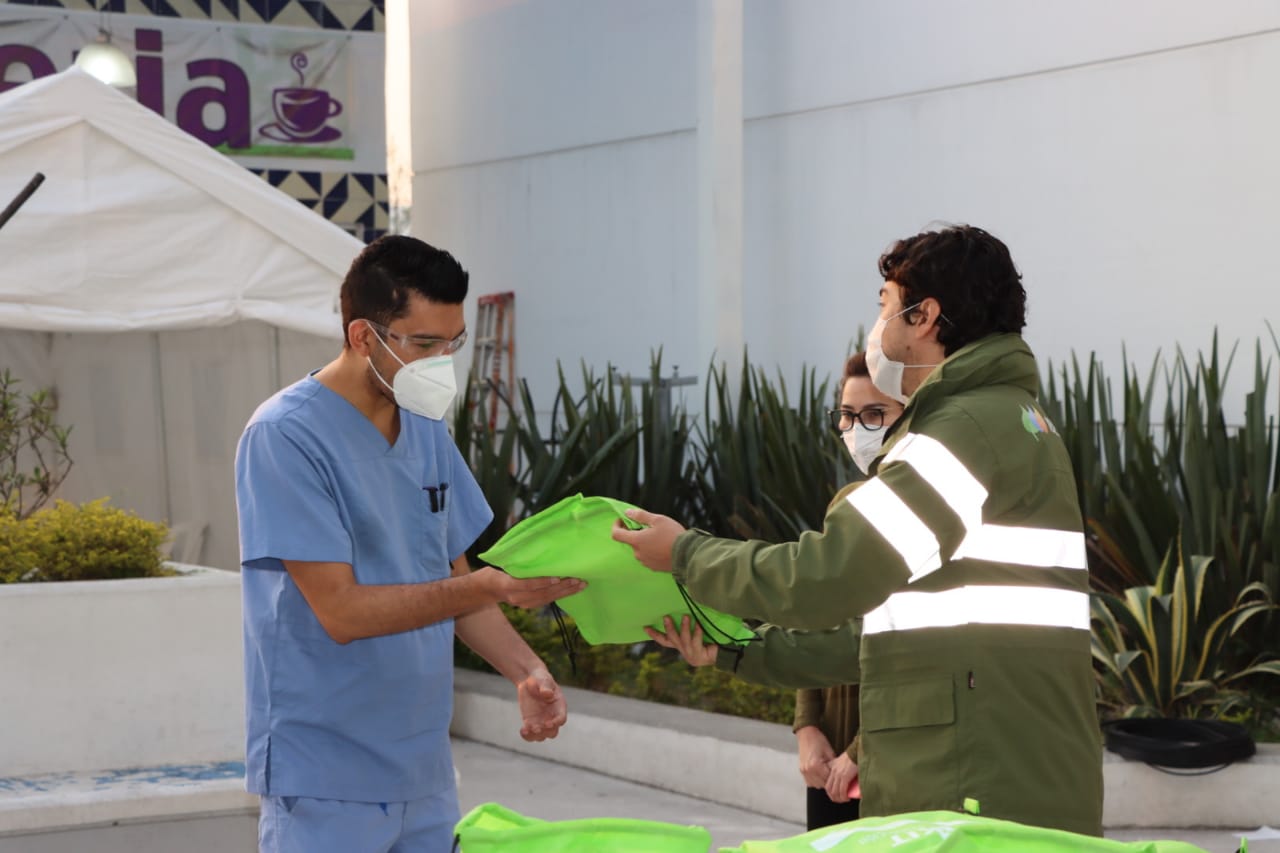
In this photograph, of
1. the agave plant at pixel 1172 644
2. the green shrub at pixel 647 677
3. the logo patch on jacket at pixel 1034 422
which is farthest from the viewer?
the green shrub at pixel 647 677

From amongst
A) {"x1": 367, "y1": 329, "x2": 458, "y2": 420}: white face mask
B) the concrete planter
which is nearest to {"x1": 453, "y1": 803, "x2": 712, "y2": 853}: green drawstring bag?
{"x1": 367, "y1": 329, "x2": 458, "y2": 420}: white face mask

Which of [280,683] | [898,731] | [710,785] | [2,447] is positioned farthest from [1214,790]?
[2,447]

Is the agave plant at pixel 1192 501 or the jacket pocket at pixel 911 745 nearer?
the jacket pocket at pixel 911 745

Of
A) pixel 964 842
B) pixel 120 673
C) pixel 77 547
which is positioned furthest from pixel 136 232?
pixel 964 842

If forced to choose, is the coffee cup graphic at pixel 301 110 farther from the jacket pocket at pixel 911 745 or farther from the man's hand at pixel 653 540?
the jacket pocket at pixel 911 745

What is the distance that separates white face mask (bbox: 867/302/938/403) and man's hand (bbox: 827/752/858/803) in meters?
1.01

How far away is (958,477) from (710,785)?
440 cm

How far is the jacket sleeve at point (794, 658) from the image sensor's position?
10.0 feet

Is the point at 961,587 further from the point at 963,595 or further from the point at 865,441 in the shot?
the point at 865,441

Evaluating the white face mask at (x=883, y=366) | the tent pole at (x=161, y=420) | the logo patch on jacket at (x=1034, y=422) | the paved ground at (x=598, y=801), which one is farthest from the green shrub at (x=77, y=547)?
the logo patch on jacket at (x=1034, y=422)

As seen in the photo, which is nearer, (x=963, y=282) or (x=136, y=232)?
(x=963, y=282)

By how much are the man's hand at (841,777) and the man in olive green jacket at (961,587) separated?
937 mm

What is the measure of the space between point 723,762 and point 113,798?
2.36 meters

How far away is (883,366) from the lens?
274 cm
